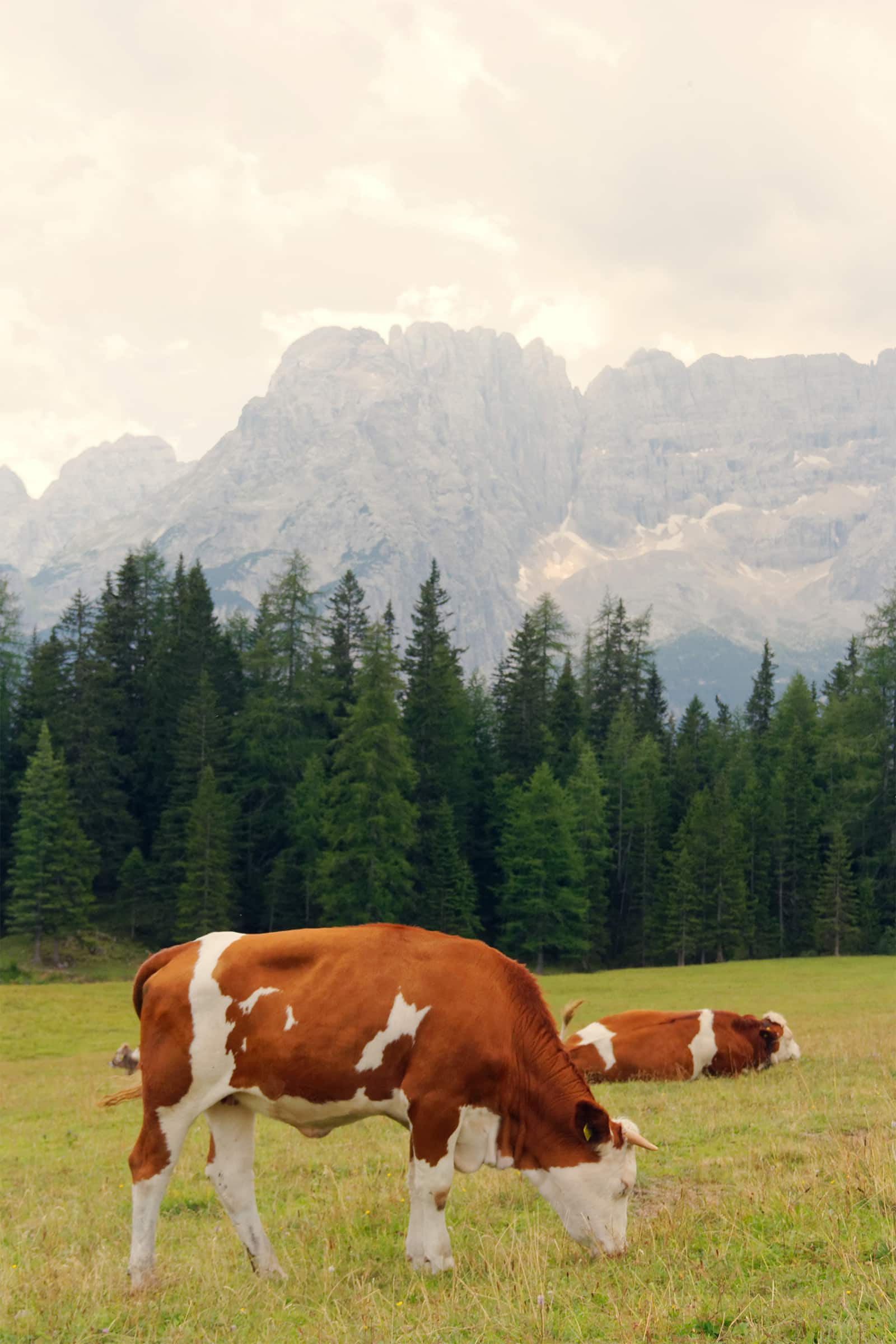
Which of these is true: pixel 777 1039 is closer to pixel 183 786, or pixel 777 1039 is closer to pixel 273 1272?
pixel 273 1272

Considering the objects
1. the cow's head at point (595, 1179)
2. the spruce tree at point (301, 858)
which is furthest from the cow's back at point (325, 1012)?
the spruce tree at point (301, 858)

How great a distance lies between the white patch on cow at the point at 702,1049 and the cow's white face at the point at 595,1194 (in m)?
9.45

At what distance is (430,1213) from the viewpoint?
695cm

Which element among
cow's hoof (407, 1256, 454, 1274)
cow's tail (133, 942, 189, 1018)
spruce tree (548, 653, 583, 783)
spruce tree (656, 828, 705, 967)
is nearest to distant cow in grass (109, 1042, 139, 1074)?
cow's tail (133, 942, 189, 1018)

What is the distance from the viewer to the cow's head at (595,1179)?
7156mm

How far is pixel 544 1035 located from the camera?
24.8ft

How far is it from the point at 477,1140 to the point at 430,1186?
20.8 inches

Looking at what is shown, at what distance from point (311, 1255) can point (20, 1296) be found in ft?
6.46

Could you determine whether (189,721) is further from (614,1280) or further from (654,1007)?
(614,1280)

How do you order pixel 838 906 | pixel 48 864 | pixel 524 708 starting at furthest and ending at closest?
pixel 524 708 < pixel 838 906 < pixel 48 864

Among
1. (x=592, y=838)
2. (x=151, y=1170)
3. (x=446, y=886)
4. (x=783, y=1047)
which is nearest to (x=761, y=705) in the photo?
(x=592, y=838)

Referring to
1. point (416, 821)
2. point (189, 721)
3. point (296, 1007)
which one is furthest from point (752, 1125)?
point (189, 721)

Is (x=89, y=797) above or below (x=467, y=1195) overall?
above

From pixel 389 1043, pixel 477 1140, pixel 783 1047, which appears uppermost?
pixel 389 1043
